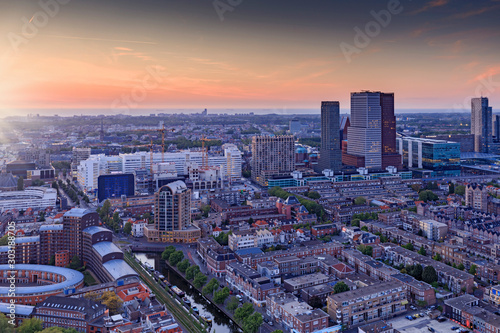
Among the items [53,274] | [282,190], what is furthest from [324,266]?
[282,190]

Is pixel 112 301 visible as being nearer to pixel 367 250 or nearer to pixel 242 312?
pixel 242 312

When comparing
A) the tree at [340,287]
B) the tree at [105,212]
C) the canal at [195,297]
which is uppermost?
the tree at [105,212]

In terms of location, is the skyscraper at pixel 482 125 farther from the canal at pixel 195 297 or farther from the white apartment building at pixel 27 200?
the white apartment building at pixel 27 200

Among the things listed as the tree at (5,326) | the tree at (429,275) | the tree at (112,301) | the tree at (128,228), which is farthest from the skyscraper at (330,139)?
the tree at (5,326)

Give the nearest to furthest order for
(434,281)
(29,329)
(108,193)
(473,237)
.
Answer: (29,329)
(434,281)
(473,237)
(108,193)

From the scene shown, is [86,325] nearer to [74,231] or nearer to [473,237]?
[74,231]

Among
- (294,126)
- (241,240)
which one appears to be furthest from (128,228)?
(294,126)

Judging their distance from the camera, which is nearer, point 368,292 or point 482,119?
point 368,292
